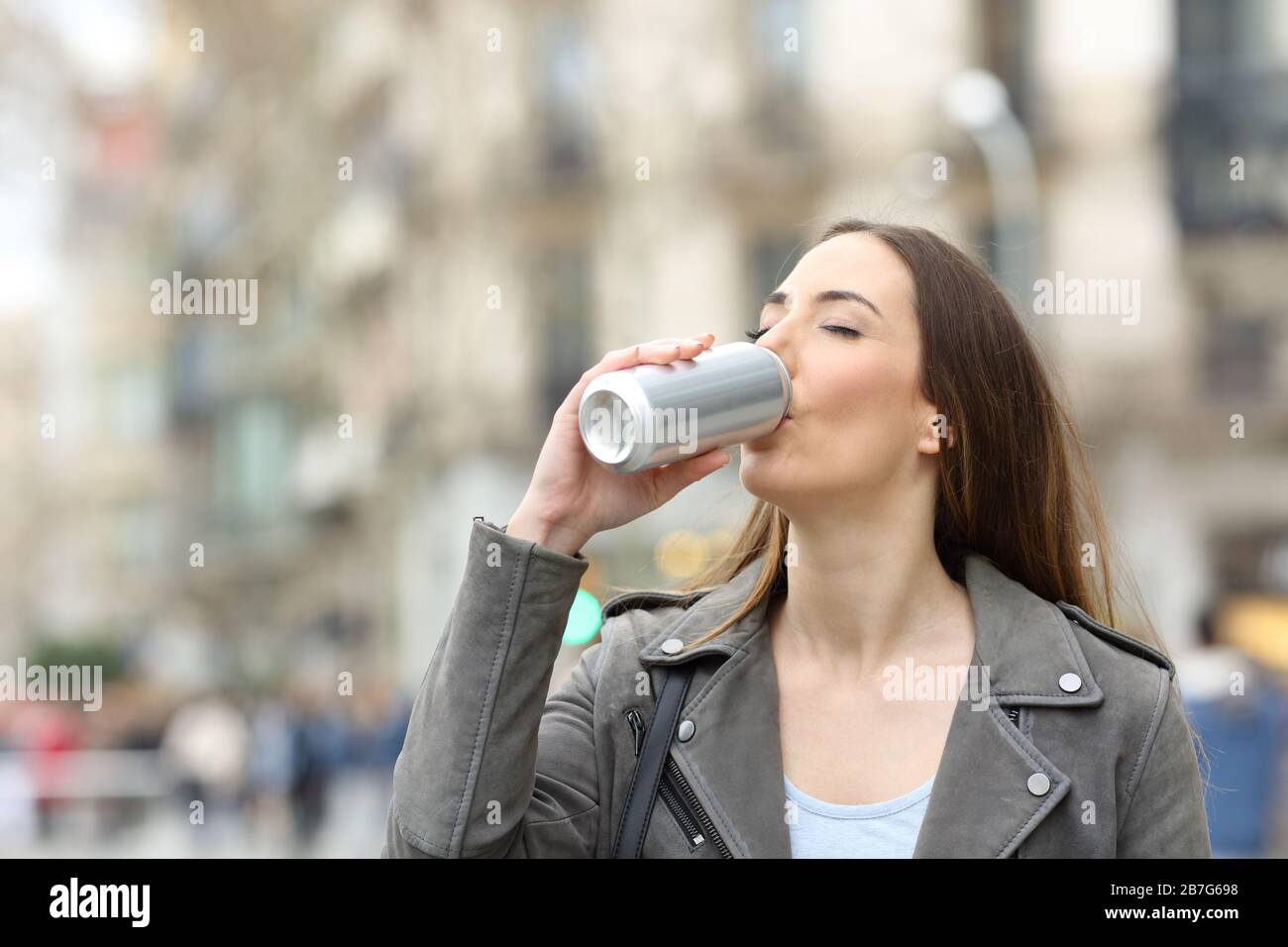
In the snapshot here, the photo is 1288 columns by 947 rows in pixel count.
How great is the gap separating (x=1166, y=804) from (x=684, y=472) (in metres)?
0.90

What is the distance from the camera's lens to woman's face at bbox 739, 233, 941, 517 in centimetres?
263

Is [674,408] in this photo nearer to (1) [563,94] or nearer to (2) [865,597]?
(2) [865,597]

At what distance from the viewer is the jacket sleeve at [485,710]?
2.37 metres

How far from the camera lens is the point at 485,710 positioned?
2.38 meters

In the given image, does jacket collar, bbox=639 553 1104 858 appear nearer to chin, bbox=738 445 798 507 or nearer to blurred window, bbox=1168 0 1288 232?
chin, bbox=738 445 798 507

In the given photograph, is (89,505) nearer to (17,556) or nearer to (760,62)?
(17,556)

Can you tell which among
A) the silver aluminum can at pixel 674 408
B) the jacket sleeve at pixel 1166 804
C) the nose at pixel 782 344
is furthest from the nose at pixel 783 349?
the jacket sleeve at pixel 1166 804

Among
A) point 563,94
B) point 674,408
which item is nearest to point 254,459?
point 563,94

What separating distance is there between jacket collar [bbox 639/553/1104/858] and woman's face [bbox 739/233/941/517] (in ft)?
0.93

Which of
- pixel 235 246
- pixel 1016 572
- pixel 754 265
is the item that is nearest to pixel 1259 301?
pixel 754 265

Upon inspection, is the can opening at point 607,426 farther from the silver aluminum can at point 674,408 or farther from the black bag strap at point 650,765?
the black bag strap at point 650,765

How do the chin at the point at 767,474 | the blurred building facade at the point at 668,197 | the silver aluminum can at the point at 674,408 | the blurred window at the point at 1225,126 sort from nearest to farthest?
the silver aluminum can at the point at 674,408 → the chin at the point at 767,474 → the blurred building facade at the point at 668,197 → the blurred window at the point at 1225,126

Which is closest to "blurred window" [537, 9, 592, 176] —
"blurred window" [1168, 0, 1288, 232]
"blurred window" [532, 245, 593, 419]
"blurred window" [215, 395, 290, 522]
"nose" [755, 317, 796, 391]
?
"blurred window" [532, 245, 593, 419]

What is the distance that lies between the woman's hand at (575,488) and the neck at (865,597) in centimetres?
31
